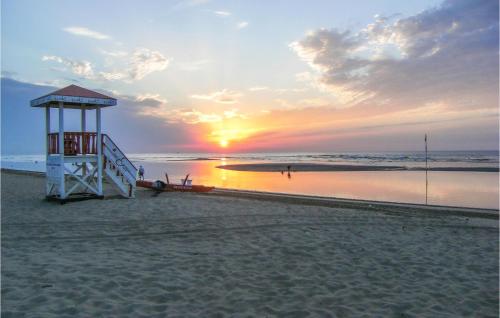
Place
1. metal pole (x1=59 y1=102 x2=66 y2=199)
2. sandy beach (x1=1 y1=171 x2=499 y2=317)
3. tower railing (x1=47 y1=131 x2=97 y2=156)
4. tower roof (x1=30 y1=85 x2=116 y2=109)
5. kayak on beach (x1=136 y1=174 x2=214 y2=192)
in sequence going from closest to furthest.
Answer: sandy beach (x1=1 y1=171 x2=499 y2=317) → tower roof (x1=30 y1=85 x2=116 y2=109) → metal pole (x1=59 y1=102 x2=66 y2=199) → tower railing (x1=47 y1=131 x2=97 y2=156) → kayak on beach (x1=136 y1=174 x2=214 y2=192)

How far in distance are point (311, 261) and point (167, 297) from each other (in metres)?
3.05

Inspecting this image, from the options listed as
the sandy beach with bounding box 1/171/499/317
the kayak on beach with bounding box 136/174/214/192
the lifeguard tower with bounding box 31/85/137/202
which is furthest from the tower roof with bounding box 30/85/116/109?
the kayak on beach with bounding box 136/174/214/192

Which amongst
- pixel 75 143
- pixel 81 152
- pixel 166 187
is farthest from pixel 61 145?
pixel 166 187

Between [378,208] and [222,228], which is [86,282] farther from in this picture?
[378,208]

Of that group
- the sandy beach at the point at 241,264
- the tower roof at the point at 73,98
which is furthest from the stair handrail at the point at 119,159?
the sandy beach at the point at 241,264

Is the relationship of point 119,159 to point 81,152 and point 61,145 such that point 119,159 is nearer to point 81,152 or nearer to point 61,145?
point 81,152

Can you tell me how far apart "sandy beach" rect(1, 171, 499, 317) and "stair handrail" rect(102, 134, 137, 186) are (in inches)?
136

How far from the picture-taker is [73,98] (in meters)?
13.2

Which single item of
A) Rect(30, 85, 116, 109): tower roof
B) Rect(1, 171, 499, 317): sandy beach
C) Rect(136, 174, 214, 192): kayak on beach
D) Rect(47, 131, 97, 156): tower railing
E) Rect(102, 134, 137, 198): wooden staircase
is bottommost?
Rect(1, 171, 499, 317): sandy beach

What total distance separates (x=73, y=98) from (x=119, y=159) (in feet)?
10.8

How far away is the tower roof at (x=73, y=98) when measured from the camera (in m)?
13.0

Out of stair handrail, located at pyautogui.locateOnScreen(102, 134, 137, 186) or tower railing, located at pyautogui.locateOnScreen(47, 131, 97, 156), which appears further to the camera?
stair handrail, located at pyautogui.locateOnScreen(102, 134, 137, 186)

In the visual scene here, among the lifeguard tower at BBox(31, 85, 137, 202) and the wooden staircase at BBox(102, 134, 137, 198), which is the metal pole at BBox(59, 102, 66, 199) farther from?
the wooden staircase at BBox(102, 134, 137, 198)

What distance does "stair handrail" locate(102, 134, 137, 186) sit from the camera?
14898 millimetres
